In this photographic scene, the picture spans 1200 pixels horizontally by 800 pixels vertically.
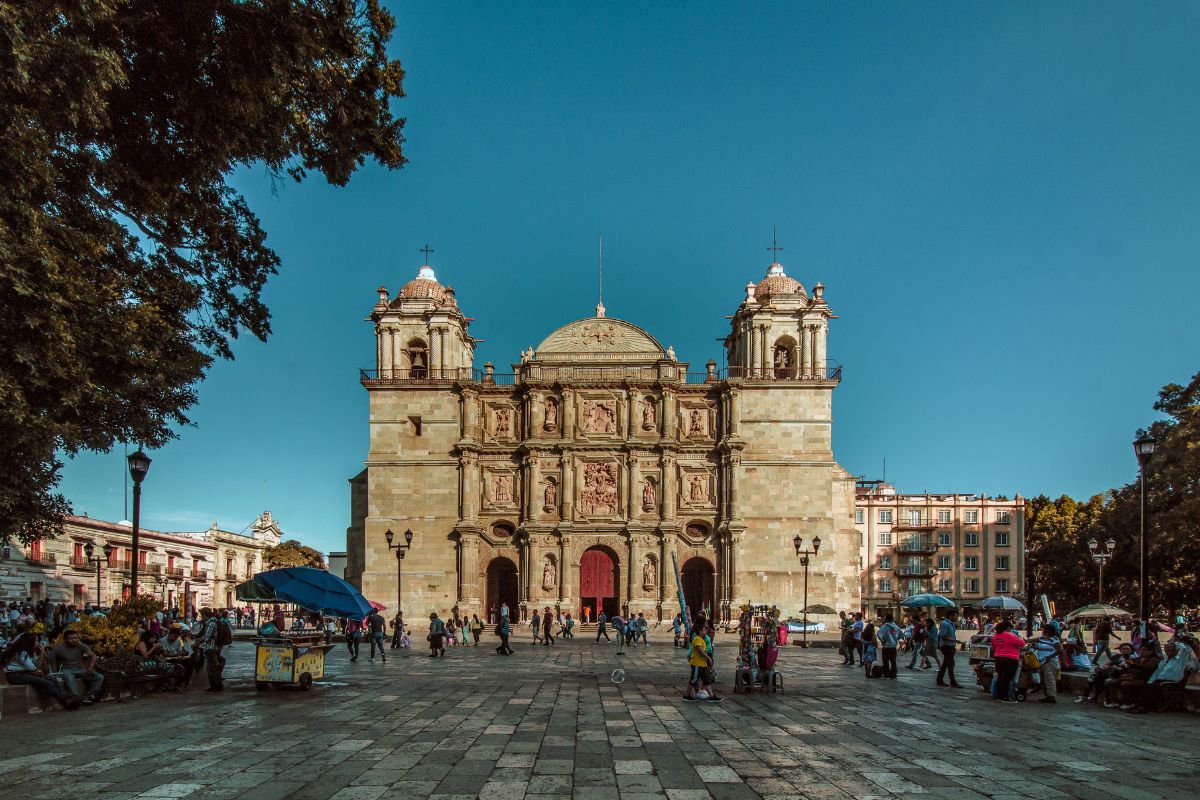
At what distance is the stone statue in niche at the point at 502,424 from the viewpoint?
143 feet

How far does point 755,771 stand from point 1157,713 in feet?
26.6

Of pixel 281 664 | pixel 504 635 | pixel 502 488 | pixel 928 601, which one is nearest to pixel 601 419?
pixel 502 488

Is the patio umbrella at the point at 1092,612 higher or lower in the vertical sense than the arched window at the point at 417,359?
lower

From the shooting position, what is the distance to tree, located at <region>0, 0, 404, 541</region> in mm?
10078

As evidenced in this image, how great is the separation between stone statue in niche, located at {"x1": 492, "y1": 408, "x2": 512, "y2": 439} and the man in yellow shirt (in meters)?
30.4

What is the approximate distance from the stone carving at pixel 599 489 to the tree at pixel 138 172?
28.2 metres

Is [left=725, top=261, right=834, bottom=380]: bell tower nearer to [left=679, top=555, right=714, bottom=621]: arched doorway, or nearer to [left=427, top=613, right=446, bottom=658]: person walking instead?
[left=679, top=555, right=714, bottom=621]: arched doorway

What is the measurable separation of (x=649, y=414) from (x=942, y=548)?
3198 centimetres

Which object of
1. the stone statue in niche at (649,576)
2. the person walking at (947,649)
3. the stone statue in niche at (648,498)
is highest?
the stone statue in niche at (648,498)

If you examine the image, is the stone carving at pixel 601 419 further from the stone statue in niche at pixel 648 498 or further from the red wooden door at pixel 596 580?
the red wooden door at pixel 596 580

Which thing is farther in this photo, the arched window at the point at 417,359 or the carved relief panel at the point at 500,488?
the arched window at the point at 417,359

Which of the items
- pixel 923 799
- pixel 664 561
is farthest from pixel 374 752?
pixel 664 561

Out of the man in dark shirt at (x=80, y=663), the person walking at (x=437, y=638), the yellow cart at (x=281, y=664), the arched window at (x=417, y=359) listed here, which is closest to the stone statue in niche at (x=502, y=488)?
the arched window at (x=417, y=359)

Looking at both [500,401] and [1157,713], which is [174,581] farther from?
[1157,713]
